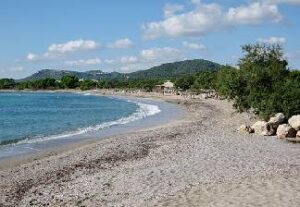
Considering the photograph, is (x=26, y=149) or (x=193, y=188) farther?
(x=26, y=149)

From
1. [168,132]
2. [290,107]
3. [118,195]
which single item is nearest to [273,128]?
[290,107]

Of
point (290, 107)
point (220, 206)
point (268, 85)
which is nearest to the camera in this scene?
point (220, 206)

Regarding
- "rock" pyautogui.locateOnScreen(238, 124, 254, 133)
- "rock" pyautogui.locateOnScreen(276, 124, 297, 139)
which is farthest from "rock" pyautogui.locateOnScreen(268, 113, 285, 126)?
"rock" pyautogui.locateOnScreen(238, 124, 254, 133)

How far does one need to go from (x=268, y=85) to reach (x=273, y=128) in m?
12.4

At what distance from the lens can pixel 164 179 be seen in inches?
754

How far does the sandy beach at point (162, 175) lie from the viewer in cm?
1602

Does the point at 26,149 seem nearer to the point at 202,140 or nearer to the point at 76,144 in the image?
the point at 76,144

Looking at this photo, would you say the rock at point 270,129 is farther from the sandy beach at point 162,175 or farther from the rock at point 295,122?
the sandy beach at point 162,175

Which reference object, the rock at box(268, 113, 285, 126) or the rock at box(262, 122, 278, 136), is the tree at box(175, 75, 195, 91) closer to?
the rock at box(268, 113, 285, 126)

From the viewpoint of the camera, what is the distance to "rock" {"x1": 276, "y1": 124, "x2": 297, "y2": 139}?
31.9 metres

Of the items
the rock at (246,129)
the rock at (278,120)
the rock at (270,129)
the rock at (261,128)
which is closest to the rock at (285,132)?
the rock at (270,129)

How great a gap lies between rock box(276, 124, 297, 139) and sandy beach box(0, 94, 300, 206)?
2.24 feet

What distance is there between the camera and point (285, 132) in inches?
1256

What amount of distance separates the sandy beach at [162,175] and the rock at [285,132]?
0.68m
